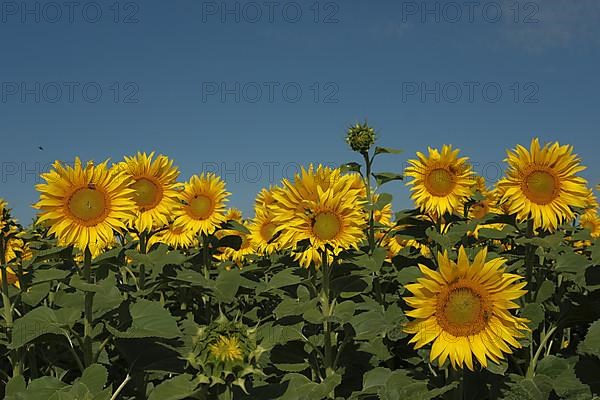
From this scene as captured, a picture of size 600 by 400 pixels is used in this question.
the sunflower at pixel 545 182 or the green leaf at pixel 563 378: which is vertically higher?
the sunflower at pixel 545 182

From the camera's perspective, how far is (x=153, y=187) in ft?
16.7

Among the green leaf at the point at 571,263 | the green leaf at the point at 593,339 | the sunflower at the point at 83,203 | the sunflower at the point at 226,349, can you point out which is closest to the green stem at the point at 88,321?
the sunflower at the point at 83,203

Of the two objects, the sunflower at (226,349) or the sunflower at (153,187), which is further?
the sunflower at (153,187)

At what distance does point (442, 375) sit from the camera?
4.30 meters

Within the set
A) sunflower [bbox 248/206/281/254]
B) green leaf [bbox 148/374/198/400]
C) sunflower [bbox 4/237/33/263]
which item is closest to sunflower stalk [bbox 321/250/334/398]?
green leaf [bbox 148/374/198/400]

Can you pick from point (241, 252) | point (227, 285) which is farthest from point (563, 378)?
point (241, 252)

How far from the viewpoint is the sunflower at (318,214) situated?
4387 mm

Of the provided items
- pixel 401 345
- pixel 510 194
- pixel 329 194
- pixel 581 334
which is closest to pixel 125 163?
pixel 329 194

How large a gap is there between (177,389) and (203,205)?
3.32m

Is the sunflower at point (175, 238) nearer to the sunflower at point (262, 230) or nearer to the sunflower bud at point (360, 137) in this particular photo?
the sunflower at point (262, 230)

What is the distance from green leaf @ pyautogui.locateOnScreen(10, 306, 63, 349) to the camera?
3.57m

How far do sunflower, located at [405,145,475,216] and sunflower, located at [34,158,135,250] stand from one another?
2745 mm

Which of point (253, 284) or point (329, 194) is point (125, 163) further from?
point (329, 194)

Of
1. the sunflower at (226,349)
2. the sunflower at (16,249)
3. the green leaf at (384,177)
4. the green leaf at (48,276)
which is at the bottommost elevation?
the sunflower at (226,349)
